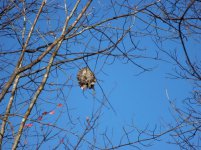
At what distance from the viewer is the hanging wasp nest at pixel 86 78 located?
3.14 metres

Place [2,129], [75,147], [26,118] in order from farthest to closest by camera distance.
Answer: [75,147]
[2,129]
[26,118]

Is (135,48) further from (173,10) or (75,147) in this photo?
(75,147)

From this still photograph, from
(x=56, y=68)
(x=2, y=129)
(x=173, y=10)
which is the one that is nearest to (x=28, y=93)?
(x=56, y=68)

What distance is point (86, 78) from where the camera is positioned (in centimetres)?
317

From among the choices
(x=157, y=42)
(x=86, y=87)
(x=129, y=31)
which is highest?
(x=157, y=42)

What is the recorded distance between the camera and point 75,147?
460 cm

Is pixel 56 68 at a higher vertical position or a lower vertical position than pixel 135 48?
lower

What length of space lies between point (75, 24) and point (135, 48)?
0.71 m

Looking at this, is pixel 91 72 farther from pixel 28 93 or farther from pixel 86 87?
pixel 28 93

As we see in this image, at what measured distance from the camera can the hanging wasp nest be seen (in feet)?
10.3

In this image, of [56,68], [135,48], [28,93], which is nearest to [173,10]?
[135,48]

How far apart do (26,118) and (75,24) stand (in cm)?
91

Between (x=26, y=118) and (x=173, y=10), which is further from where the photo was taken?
(x=173, y=10)

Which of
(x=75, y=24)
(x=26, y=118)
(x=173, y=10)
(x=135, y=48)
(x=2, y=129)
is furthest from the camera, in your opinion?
(x=173, y=10)
